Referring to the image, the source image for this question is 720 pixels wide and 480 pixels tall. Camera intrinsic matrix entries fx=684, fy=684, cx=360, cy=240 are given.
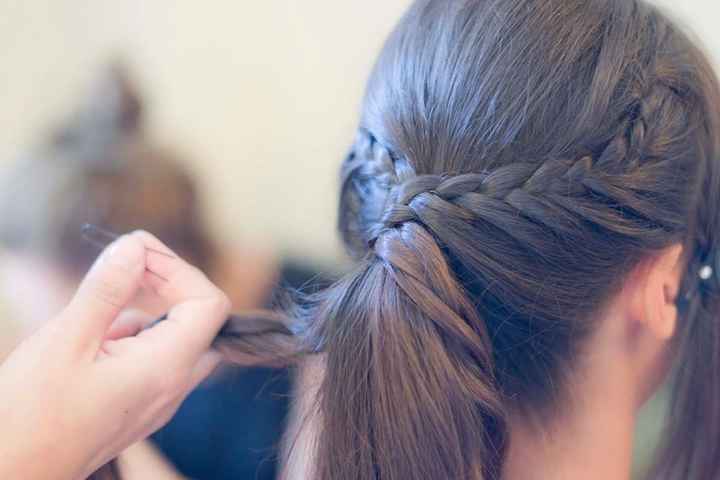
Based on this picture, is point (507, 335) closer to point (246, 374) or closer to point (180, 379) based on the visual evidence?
point (180, 379)

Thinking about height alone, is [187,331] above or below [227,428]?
above

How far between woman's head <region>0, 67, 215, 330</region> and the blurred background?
2 cm

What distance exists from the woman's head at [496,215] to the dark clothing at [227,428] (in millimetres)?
537

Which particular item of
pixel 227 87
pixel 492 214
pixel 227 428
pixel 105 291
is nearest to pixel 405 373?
pixel 492 214

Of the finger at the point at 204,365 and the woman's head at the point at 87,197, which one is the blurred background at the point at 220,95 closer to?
the woman's head at the point at 87,197

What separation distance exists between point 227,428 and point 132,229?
39 centimetres

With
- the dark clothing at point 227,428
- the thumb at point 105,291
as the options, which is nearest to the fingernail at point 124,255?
the thumb at point 105,291

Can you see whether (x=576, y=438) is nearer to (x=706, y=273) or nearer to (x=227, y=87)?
(x=706, y=273)

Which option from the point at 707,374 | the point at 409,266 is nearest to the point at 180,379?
the point at 409,266

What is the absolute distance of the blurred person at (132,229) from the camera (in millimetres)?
1086

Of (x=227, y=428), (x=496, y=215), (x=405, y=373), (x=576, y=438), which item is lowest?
(x=227, y=428)

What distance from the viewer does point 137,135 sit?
1288 millimetres

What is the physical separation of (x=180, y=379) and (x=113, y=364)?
0.22ft

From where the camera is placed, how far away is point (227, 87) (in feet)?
4.33
